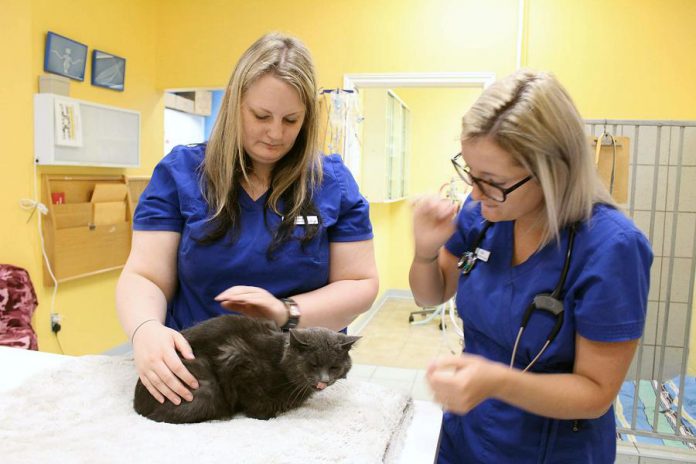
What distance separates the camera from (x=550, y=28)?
3871 mm

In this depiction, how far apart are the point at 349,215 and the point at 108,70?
3.37 metres

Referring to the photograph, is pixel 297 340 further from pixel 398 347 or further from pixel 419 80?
pixel 398 347

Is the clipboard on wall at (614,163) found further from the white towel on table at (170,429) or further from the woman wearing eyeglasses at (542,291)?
the white towel on table at (170,429)

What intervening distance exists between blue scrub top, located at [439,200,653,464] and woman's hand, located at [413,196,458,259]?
70mm

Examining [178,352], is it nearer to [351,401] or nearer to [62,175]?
[351,401]

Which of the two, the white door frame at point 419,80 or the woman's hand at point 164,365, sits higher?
the white door frame at point 419,80

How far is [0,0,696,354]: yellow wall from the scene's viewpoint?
3377 millimetres

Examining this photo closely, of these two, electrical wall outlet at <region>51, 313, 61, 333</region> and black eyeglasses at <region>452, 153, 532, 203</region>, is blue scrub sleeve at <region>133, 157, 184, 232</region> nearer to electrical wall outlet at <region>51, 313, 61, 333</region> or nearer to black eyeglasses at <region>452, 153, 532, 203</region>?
black eyeglasses at <region>452, 153, 532, 203</region>

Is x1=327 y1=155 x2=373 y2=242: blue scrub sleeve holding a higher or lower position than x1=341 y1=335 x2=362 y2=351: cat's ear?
higher

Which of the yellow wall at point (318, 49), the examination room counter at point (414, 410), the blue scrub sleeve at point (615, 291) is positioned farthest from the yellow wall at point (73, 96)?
the blue scrub sleeve at point (615, 291)

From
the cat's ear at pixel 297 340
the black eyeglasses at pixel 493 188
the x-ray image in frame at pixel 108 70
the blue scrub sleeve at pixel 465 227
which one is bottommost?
the cat's ear at pixel 297 340

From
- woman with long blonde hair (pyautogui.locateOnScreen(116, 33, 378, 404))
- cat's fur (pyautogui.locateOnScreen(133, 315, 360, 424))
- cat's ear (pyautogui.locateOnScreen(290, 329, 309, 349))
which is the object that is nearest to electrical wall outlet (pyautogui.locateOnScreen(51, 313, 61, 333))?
woman with long blonde hair (pyautogui.locateOnScreen(116, 33, 378, 404))

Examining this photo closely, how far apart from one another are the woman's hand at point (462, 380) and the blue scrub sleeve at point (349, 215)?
19.8 inches

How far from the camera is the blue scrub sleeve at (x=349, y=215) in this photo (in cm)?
132
